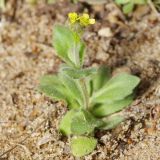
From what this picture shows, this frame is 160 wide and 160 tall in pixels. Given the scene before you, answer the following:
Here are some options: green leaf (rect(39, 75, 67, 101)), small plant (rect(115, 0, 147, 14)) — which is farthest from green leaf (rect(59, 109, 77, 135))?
small plant (rect(115, 0, 147, 14))

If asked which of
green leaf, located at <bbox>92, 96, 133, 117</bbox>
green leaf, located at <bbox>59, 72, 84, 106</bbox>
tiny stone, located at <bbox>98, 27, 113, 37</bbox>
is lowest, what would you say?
green leaf, located at <bbox>92, 96, 133, 117</bbox>

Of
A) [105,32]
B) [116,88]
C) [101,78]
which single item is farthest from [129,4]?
[116,88]

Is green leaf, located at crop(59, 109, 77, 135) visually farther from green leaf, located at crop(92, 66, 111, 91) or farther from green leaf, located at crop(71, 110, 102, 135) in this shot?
green leaf, located at crop(92, 66, 111, 91)

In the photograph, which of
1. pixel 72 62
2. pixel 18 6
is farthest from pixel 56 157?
pixel 18 6

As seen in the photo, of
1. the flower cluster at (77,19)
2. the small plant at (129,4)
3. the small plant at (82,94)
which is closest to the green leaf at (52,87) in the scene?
the small plant at (82,94)

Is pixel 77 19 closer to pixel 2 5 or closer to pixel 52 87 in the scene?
pixel 52 87

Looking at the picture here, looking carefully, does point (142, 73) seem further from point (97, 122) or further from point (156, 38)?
point (97, 122)

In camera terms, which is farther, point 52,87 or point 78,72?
point 52,87
